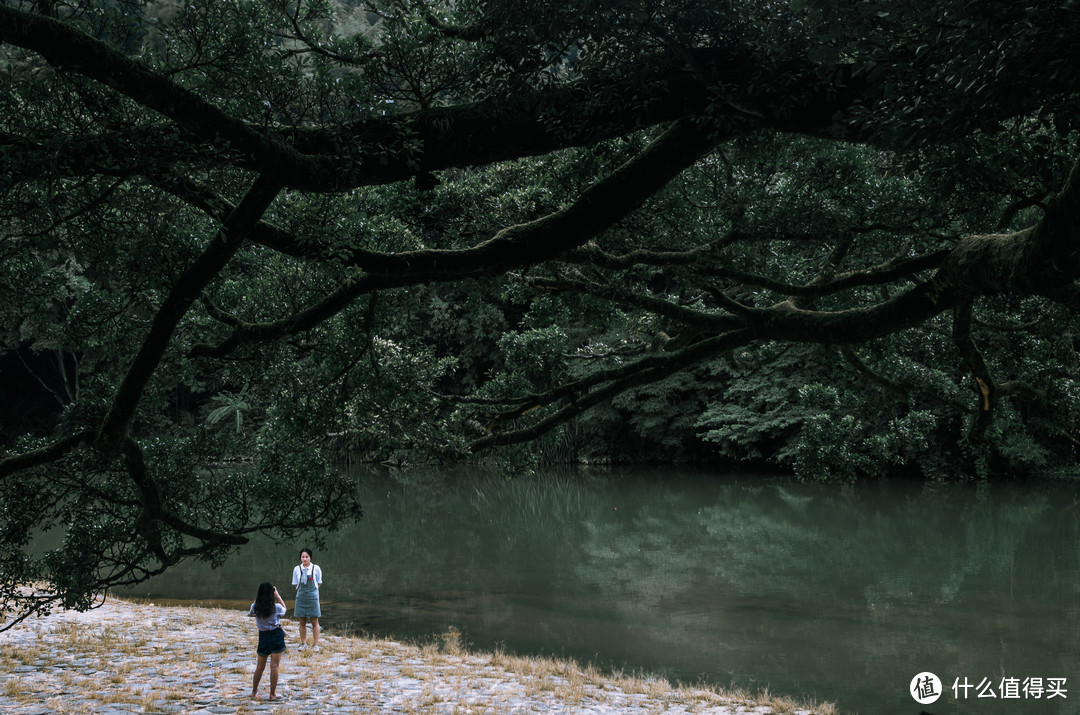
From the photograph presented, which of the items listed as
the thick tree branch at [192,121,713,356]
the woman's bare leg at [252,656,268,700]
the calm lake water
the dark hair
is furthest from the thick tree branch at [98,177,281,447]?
the calm lake water

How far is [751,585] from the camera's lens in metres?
13.8

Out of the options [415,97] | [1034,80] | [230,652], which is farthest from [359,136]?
[230,652]

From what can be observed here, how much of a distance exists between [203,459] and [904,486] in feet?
74.4

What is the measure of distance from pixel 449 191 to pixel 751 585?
30.3 feet

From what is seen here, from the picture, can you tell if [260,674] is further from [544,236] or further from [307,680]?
[544,236]

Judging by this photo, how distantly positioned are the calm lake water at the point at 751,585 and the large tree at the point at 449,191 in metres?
3.17

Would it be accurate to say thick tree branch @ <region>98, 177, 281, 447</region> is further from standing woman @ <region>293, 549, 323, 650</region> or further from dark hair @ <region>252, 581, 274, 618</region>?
standing woman @ <region>293, 549, 323, 650</region>

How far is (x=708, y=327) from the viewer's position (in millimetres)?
7535

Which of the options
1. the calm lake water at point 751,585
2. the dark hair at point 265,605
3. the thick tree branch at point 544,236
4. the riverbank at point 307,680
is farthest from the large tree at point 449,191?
the calm lake water at point 751,585

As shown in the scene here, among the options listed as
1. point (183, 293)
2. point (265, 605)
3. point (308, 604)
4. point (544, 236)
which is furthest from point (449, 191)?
point (308, 604)

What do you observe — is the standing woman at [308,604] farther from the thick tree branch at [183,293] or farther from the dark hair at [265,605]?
the thick tree branch at [183,293]

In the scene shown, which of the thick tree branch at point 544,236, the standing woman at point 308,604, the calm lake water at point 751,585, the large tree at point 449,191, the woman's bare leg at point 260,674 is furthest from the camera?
the standing woman at point 308,604

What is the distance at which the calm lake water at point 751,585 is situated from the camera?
9.69m

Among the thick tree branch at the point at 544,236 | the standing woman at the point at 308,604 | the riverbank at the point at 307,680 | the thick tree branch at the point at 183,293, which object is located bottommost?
the riverbank at the point at 307,680
